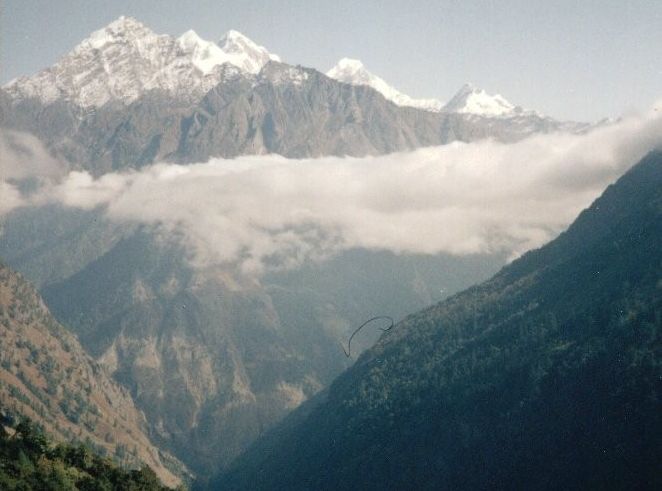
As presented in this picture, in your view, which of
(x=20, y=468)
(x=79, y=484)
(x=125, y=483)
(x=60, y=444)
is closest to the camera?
(x=20, y=468)

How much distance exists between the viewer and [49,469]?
16438cm

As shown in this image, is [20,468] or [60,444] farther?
[60,444]

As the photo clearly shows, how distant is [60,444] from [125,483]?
93.1 ft

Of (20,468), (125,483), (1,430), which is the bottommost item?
(125,483)

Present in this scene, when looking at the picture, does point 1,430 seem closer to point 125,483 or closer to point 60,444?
point 60,444

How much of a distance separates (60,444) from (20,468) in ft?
155

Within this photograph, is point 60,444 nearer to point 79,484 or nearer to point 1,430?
point 1,430

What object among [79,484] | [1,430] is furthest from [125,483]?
[1,430]

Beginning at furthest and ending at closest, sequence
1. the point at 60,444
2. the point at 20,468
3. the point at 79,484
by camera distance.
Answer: the point at 60,444, the point at 79,484, the point at 20,468

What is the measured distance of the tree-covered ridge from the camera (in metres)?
151

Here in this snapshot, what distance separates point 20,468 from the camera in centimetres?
15425

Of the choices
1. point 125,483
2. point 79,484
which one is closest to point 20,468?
point 79,484

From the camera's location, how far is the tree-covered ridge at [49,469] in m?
Result: 151

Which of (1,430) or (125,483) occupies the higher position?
(1,430)
